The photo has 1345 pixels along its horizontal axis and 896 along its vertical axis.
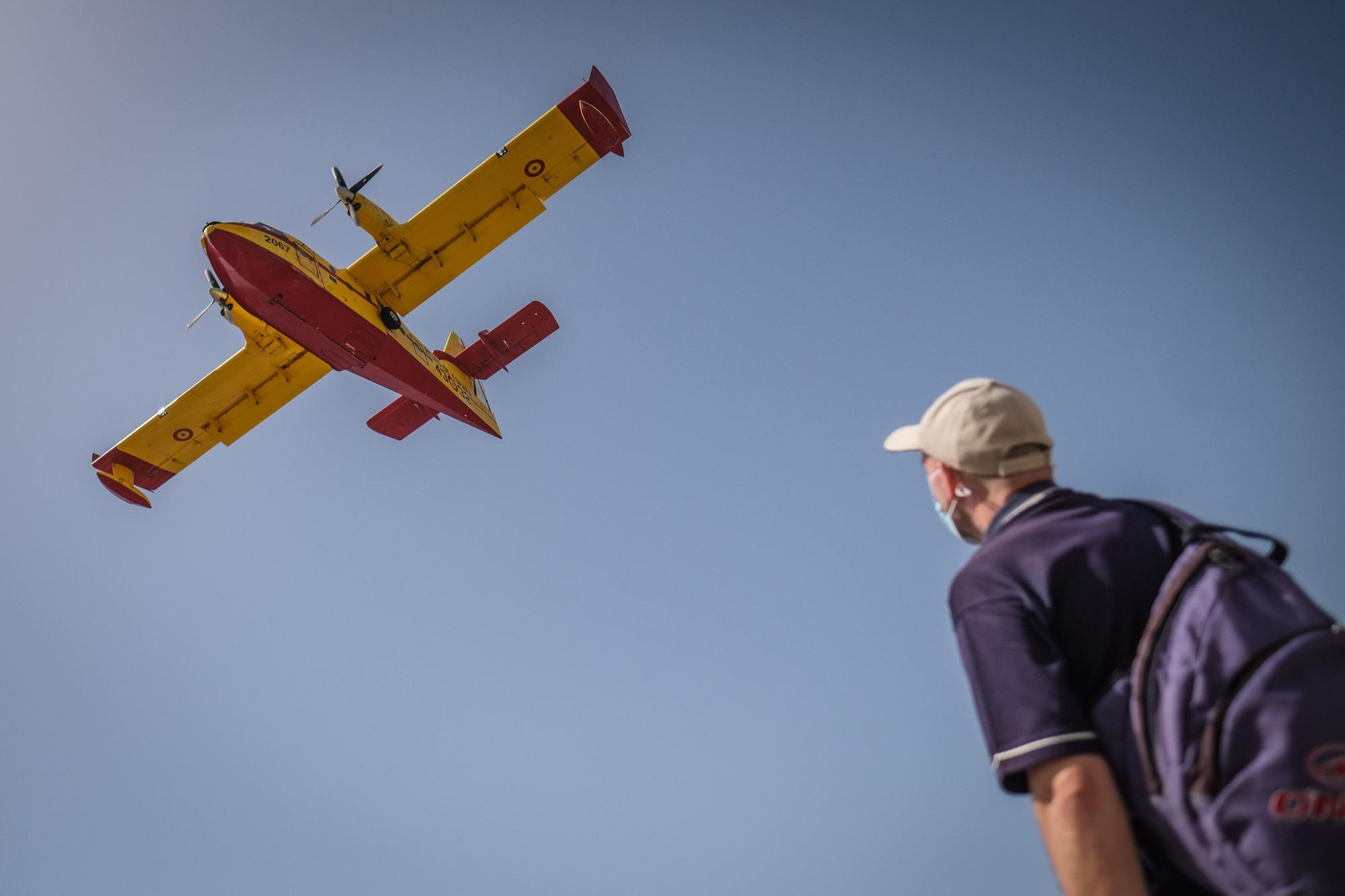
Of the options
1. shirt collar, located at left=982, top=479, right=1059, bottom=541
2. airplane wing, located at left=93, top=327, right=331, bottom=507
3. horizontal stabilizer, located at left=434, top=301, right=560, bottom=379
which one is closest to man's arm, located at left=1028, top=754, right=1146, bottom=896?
shirt collar, located at left=982, top=479, right=1059, bottom=541

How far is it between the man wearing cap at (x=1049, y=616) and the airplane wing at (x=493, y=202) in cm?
1886

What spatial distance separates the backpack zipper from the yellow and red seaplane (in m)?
17.6

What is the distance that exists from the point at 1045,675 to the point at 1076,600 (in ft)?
0.74

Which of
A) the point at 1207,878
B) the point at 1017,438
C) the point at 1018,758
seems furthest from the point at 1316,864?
the point at 1017,438

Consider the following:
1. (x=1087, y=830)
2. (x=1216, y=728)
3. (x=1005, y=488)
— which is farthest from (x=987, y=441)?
(x=1087, y=830)

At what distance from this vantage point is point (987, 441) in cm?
262

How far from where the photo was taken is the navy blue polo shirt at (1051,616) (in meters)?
2.24

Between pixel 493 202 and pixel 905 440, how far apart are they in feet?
62.9

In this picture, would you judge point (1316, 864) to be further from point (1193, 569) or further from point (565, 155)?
point (565, 155)

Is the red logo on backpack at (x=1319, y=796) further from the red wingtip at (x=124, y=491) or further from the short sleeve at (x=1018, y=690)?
the red wingtip at (x=124, y=491)

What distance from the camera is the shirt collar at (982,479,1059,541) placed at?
2.59 m

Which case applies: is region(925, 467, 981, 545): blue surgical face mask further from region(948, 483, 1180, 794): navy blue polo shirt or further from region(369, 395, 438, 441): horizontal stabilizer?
region(369, 395, 438, 441): horizontal stabilizer

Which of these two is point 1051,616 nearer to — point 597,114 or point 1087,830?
point 1087,830

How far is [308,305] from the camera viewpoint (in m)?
18.0
